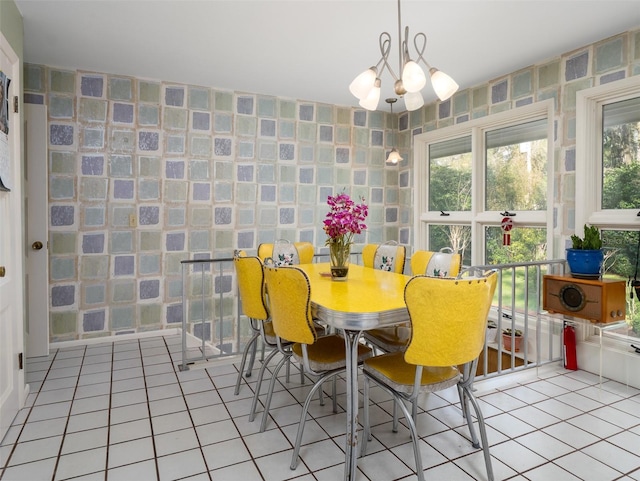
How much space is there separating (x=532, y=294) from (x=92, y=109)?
4404mm

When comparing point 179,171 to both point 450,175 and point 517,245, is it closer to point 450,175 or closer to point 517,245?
point 450,175

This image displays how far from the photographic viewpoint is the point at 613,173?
318 centimetres

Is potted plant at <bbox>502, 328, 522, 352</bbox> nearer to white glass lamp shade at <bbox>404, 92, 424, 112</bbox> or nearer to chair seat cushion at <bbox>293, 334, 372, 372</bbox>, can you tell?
chair seat cushion at <bbox>293, 334, 372, 372</bbox>

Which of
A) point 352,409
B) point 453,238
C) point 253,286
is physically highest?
point 453,238

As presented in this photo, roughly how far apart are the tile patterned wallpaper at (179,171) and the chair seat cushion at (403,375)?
6.88 feet

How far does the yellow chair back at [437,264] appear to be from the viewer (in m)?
2.67

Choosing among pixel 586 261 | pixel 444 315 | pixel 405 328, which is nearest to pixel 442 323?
pixel 444 315

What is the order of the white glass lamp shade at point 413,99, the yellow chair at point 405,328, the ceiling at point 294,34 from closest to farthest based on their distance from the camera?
the white glass lamp shade at point 413,99, the yellow chair at point 405,328, the ceiling at point 294,34

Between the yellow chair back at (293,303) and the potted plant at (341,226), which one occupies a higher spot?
the potted plant at (341,226)

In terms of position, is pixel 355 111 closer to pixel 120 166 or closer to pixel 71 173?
pixel 120 166

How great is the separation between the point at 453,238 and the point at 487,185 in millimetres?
703

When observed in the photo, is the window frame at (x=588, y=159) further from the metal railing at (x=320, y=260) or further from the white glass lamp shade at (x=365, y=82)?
the white glass lamp shade at (x=365, y=82)

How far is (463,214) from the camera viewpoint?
4.50 m

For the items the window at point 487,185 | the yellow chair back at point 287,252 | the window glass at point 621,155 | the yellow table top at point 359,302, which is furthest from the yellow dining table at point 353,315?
the window at point 487,185
